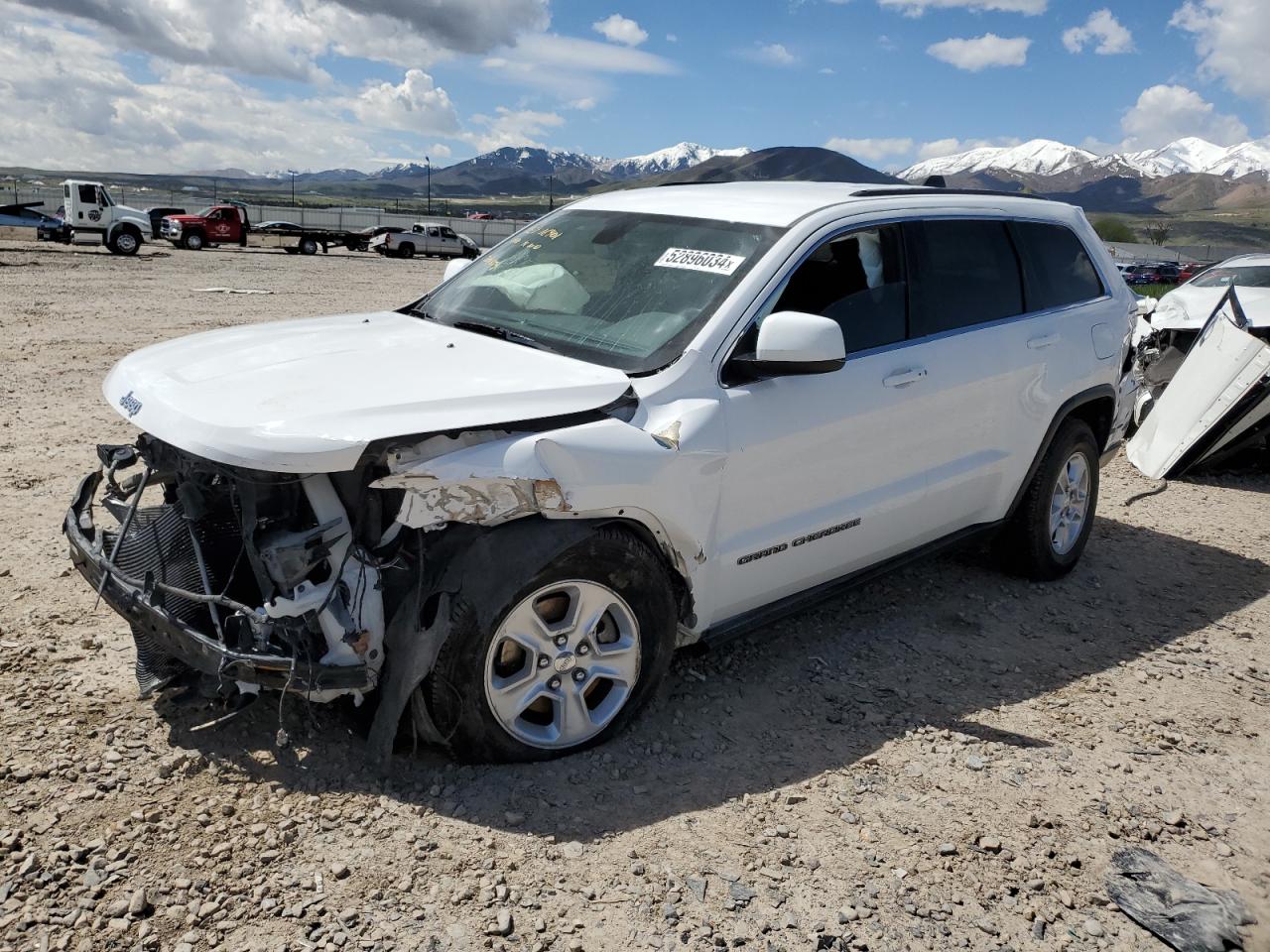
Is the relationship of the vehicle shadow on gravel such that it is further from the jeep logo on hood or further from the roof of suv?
the roof of suv

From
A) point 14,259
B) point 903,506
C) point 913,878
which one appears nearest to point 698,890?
point 913,878

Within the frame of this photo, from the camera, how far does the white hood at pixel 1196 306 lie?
359 inches

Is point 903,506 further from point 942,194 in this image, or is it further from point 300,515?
point 300,515

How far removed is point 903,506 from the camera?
429 centimetres

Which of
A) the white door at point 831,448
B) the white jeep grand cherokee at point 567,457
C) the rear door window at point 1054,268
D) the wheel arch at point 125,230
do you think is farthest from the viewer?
the wheel arch at point 125,230

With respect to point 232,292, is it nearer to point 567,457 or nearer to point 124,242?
point 124,242

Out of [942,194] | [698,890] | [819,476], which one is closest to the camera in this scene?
[698,890]

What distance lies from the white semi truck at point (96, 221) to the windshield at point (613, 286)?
28799 millimetres

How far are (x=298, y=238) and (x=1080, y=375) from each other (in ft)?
125

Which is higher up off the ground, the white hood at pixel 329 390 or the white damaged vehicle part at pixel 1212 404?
the white hood at pixel 329 390

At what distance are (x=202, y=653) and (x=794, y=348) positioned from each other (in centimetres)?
210

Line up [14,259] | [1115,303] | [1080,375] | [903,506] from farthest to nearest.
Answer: [14,259] < [1115,303] < [1080,375] < [903,506]

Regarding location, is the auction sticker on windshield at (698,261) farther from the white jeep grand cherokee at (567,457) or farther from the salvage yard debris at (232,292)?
the salvage yard debris at (232,292)

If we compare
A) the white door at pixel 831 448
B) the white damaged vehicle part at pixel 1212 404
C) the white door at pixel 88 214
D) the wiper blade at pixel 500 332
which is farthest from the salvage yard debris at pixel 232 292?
the white door at pixel 831 448
